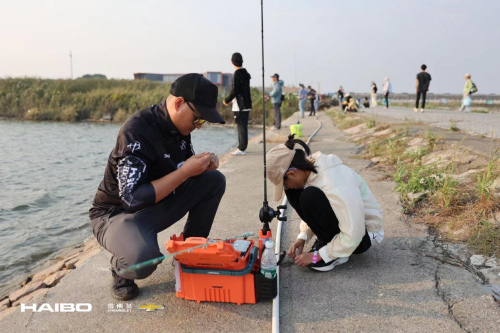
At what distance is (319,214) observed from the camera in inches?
97.3

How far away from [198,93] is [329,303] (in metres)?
1.45

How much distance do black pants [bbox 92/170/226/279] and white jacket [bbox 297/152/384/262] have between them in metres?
0.74

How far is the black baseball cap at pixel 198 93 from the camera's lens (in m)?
2.30

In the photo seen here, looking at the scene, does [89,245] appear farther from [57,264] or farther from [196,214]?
[196,214]

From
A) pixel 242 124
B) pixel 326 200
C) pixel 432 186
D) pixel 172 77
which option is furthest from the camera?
pixel 172 77

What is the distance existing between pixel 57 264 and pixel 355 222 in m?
2.83

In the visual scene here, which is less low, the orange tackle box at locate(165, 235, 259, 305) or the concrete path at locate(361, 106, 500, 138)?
the concrete path at locate(361, 106, 500, 138)

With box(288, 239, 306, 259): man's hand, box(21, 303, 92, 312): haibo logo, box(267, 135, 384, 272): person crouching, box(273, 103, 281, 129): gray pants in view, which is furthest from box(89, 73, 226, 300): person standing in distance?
box(273, 103, 281, 129): gray pants

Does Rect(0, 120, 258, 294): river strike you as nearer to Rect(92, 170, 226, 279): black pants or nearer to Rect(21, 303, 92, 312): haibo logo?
Rect(21, 303, 92, 312): haibo logo

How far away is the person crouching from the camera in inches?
94.0

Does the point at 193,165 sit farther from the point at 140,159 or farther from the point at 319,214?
the point at 319,214

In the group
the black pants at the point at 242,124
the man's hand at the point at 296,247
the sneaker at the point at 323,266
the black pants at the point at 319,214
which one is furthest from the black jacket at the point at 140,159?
the black pants at the point at 242,124

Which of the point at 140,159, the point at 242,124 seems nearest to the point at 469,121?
the point at 242,124

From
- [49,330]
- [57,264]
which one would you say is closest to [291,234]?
[49,330]
